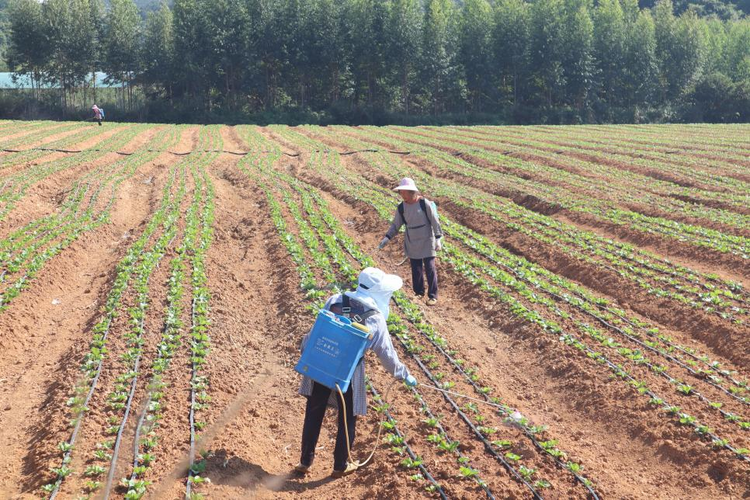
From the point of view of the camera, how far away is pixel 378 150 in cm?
3597

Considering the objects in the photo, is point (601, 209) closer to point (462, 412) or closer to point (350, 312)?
point (462, 412)

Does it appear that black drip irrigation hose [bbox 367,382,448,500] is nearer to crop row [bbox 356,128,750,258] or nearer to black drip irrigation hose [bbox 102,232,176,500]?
black drip irrigation hose [bbox 102,232,176,500]

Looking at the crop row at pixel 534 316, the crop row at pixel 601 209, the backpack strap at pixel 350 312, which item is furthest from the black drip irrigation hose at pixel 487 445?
the crop row at pixel 601 209

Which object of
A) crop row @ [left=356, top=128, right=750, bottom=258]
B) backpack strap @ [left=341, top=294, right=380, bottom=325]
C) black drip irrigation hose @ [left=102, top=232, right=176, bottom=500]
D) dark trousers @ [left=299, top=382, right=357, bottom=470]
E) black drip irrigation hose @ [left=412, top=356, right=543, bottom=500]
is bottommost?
black drip irrigation hose @ [left=412, top=356, right=543, bottom=500]

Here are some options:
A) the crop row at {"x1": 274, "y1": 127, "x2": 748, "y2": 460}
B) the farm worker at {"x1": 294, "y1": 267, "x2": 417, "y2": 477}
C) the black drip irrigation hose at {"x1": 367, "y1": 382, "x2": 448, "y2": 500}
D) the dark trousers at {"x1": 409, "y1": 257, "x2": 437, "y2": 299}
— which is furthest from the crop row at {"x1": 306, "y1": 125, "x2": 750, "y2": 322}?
the farm worker at {"x1": 294, "y1": 267, "x2": 417, "y2": 477}

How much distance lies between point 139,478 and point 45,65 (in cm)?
7474

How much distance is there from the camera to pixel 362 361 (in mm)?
6109

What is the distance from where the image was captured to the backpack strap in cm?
598

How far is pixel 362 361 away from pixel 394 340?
3.69m

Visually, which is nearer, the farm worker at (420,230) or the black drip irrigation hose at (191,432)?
the black drip irrigation hose at (191,432)

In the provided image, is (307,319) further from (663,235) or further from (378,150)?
(378,150)

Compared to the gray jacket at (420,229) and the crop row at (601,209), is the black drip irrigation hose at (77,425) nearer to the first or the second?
the gray jacket at (420,229)

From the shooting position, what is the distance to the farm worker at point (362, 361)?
19.6 ft

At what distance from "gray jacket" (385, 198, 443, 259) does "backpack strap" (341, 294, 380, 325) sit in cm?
475
